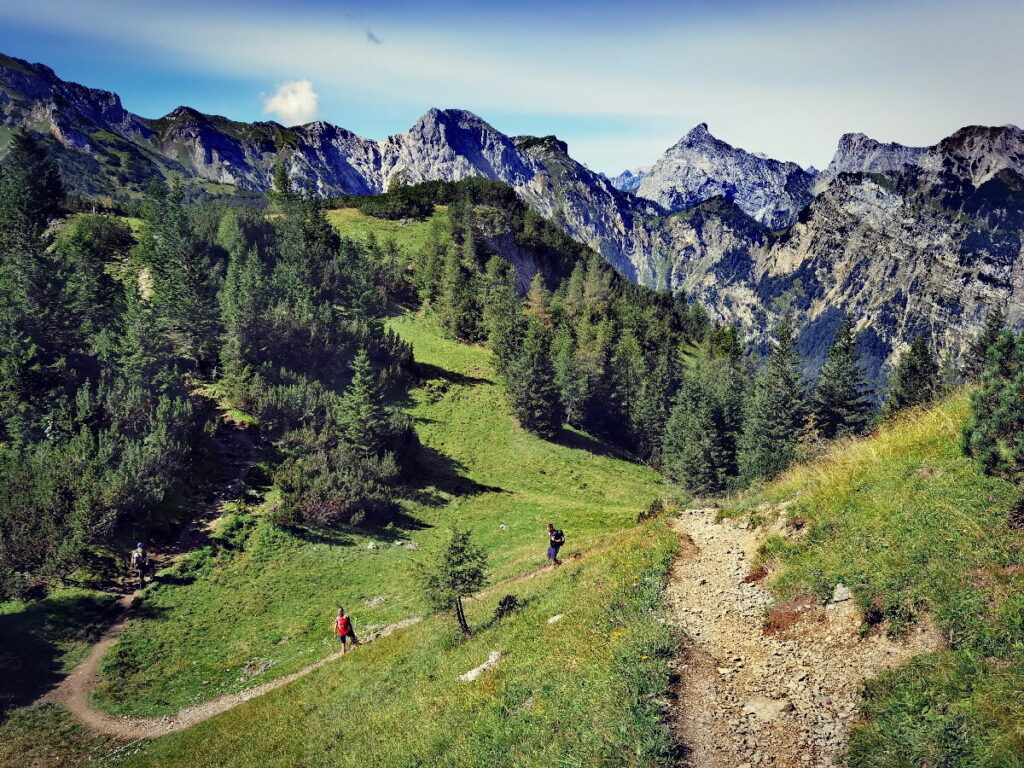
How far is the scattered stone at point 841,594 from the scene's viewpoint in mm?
12464

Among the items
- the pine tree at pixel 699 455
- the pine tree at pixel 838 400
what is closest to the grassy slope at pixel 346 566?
the pine tree at pixel 699 455

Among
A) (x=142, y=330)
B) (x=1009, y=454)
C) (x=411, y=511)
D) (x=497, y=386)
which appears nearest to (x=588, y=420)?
(x=497, y=386)

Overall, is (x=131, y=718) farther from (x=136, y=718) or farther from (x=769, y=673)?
(x=769, y=673)

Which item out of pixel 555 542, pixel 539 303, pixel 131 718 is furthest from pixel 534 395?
pixel 131 718

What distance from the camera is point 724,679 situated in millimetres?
11609

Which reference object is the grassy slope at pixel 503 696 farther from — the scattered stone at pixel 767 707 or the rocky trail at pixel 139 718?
the rocky trail at pixel 139 718

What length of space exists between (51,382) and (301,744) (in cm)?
4168

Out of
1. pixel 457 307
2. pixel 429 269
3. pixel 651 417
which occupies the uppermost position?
pixel 429 269

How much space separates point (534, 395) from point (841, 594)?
57.3 meters

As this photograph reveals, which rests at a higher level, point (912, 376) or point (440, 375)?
point (440, 375)

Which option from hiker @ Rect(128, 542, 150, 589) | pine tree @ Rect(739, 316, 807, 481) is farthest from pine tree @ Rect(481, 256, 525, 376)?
hiker @ Rect(128, 542, 150, 589)

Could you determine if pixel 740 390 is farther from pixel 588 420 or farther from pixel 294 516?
pixel 294 516

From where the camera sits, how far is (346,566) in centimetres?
3706

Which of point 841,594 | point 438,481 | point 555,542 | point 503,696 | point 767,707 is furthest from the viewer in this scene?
point 438,481
